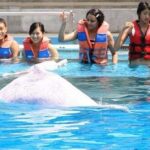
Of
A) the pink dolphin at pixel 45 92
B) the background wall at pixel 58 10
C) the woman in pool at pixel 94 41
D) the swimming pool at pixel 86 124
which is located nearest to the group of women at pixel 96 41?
the woman in pool at pixel 94 41

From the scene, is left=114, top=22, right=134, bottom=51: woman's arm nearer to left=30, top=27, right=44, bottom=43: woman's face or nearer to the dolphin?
left=30, top=27, right=44, bottom=43: woman's face

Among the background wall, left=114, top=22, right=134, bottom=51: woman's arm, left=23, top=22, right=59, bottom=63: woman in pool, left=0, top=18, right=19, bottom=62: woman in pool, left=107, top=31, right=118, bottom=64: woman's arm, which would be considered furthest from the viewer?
the background wall

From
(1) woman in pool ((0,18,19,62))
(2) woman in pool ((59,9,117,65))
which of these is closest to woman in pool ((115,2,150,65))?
(2) woman in pool ((59,9,117,65))

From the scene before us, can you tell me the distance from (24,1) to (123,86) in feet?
38.7

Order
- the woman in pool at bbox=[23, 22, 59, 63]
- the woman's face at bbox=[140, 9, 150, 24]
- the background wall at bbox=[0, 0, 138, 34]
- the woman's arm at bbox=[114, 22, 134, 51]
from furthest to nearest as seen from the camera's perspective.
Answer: the background wall at bbox=[0, 0, 138, 34] < the woman in pool at bbox=[23, 22, 59, 63] < the woman's arm at bbox=[114, 22, 134, 51] < the woman's face at bbox=[140, 9, 150, 24]

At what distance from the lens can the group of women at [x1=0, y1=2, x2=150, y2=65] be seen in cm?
987

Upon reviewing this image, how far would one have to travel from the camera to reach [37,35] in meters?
10.0

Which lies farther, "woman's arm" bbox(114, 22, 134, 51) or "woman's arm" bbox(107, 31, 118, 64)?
"woman's arm" bbox(107, 31, 118, 64)

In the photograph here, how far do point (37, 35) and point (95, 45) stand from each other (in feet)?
3.49

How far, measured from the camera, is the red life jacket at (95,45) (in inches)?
397

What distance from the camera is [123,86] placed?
7602mm

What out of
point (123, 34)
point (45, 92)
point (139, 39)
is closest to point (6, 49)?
point (123, 34)

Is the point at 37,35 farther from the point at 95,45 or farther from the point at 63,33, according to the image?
the point at 95,45

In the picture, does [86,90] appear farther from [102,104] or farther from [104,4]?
[104,4]
